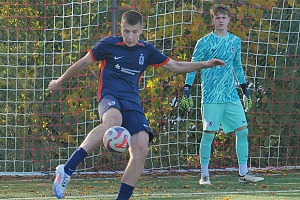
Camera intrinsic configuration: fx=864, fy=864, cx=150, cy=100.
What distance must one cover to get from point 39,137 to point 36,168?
1.29 ft

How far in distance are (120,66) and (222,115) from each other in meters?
2.27

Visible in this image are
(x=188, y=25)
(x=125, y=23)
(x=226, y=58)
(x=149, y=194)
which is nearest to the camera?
(x=125, y=23)

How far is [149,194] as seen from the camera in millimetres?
8273

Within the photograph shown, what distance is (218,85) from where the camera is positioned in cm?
912

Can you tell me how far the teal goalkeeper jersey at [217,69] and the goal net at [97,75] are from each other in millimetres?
1641

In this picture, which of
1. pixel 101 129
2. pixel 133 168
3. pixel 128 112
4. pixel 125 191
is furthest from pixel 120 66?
pixel 125 191

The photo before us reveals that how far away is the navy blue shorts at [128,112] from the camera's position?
275 inches

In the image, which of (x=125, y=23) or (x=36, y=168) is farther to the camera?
(x=36, y=168)

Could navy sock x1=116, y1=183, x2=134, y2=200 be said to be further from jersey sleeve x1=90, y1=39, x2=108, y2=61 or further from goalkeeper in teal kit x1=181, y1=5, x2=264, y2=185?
goalkeeper in teal kit x1=181, y1=5, x2=264, y2=185

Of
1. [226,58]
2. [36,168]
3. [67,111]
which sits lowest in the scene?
[36,168]

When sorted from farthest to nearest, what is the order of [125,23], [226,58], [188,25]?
[188,25], [226,58], [125,23]

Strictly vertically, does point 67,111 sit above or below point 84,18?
below

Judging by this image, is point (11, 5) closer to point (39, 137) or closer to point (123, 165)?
point (39, 137)

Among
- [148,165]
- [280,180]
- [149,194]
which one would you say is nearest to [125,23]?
[149,194]
